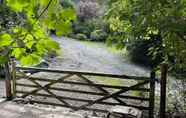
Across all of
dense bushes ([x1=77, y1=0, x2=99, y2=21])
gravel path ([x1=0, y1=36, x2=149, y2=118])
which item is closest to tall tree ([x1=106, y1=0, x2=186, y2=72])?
gravel path ([x1=0, y1=36, x2=149, y2=118])

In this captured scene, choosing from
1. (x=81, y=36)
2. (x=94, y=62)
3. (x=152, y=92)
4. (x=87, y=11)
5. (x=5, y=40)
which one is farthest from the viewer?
(x=87, y=11)

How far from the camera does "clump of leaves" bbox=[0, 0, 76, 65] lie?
1.08 meters

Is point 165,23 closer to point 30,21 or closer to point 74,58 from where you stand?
point 30,21

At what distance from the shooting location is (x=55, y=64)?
1205 cm

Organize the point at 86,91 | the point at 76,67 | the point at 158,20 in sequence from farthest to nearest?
the point at 76,67 → the point at 86,91 → the point at 158,20

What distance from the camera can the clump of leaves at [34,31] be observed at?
1.08 meters

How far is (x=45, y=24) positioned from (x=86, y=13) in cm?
2091

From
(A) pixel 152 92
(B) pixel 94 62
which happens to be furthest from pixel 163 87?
(B) pixel 94 62

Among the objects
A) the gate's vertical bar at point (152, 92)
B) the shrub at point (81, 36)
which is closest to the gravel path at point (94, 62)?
the shrub at point (81, 36)

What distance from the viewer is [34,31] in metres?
1.12

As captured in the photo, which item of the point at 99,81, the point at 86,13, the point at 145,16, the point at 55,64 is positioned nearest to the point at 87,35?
the point at 86,13

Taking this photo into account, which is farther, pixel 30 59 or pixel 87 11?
pixel 87 11

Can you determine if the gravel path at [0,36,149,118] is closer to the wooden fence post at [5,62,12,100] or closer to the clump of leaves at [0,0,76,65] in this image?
the wooden fence post at [5,62,12,100]

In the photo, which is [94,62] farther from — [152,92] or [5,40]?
[5,40]
